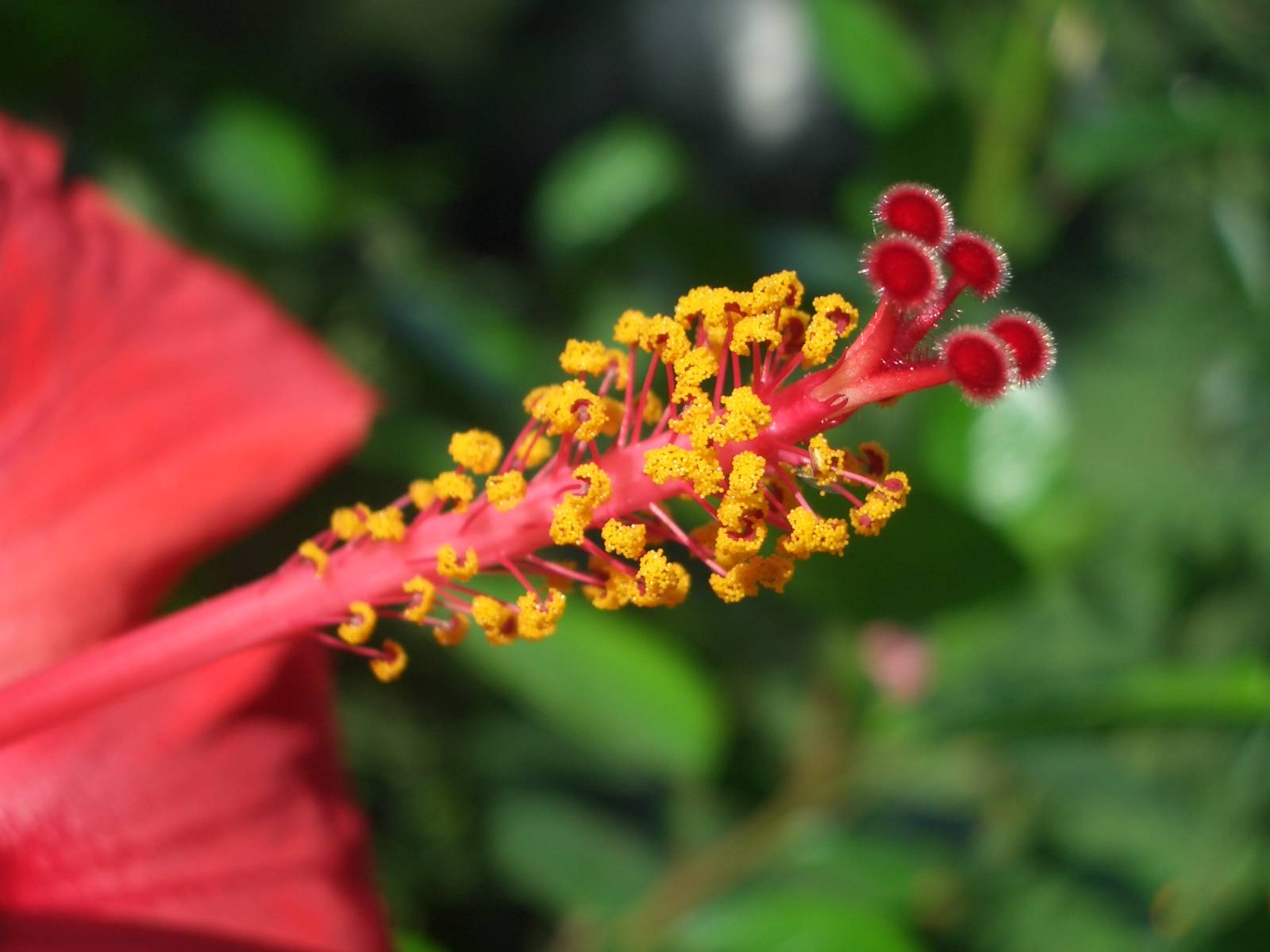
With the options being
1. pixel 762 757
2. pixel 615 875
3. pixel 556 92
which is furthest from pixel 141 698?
pixel 556 92

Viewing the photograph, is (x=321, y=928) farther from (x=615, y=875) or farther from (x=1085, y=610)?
(x=1085, y=610)

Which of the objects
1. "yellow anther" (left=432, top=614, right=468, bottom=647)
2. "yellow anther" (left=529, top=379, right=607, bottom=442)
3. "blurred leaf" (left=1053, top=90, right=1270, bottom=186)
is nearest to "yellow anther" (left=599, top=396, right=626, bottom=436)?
"yellow anther" (left=529, top=379, right=607, bottom=442)

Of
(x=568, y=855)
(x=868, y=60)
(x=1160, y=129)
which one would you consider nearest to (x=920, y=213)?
(x=1160, y=129)

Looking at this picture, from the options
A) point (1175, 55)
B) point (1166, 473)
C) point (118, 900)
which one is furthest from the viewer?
point (1166, 473)

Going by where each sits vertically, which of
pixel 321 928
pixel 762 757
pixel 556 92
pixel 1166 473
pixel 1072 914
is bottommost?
pixel 1072 914

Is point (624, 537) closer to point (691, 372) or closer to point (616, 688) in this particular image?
point (691, 372)

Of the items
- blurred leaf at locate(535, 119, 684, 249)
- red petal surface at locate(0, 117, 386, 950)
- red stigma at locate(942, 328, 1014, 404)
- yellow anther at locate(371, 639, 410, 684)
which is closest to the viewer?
red stigma at locate(942, 328, 1014, 404)

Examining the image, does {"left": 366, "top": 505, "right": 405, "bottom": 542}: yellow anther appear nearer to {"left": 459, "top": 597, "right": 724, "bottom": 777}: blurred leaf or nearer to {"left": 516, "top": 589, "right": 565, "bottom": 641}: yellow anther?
{"left": 516, "top": 589, "right": 565, "bottom": 641}: yellow anther
